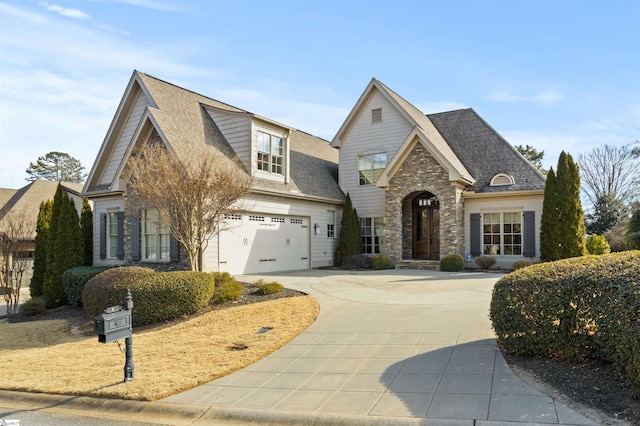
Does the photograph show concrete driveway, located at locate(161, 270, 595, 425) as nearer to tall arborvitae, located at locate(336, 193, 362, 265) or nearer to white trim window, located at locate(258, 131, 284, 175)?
white trim window, located at locate(258, 131, 284, 175)

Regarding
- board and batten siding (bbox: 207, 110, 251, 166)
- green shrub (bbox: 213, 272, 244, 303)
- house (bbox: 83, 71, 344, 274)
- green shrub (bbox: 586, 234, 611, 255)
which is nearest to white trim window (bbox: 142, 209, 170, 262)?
house (bbox: 83, 71, 344, 274)

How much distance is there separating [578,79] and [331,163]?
41.5ft

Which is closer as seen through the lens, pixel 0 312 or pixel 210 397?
pixel 210 397

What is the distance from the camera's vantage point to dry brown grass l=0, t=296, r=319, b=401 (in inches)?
253

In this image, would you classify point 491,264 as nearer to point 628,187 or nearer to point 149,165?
point 149,165

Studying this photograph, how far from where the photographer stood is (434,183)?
61.5ft

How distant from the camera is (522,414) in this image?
4.53 m

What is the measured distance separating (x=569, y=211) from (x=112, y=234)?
17.2 m

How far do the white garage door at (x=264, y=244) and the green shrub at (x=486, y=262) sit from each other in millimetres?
7072

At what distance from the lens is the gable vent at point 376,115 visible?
2152cm

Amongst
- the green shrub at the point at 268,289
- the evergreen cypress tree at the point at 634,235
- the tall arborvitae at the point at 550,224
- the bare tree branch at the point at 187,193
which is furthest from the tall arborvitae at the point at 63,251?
the evergreen cypress tree at the point at 634,235

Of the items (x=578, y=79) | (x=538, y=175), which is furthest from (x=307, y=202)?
(x=578, y=79)

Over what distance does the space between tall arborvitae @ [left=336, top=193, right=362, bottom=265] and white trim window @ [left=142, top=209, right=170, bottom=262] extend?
8009mm

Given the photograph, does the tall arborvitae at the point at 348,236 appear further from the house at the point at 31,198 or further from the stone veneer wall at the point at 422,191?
the house at the point at 31,198
